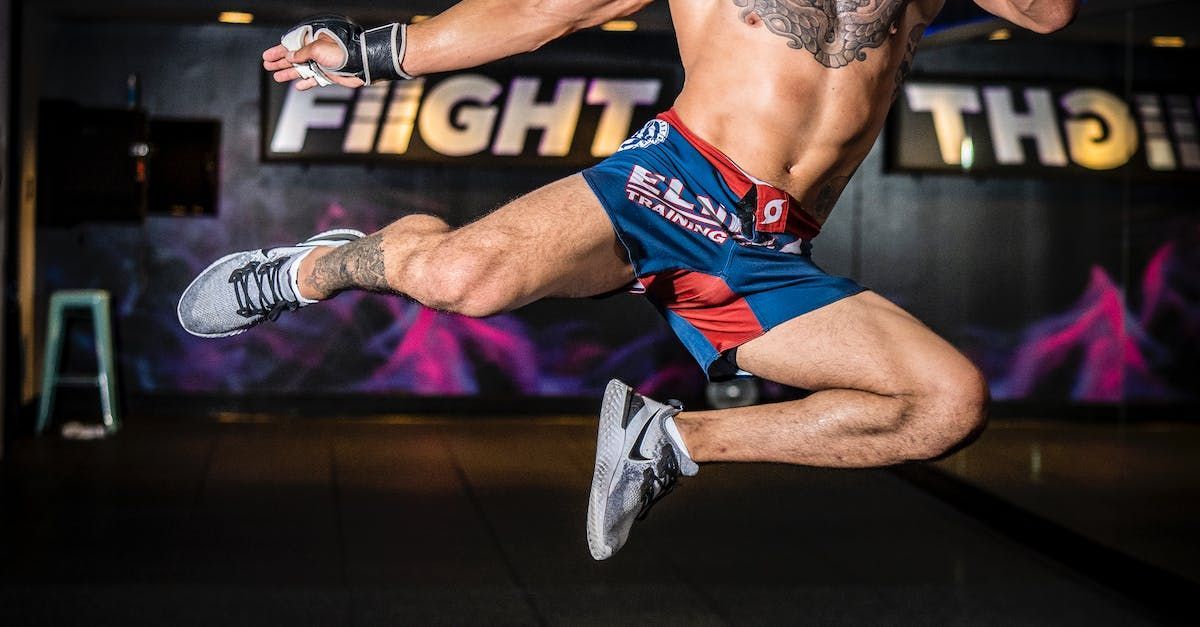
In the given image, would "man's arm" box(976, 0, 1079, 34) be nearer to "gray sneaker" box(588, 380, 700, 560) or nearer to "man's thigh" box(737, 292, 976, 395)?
"man's thigh" box(737, 292, 976, 395)

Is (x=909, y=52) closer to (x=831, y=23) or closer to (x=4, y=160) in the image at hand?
(x=831, y=23)

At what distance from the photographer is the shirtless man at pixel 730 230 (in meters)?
2.35

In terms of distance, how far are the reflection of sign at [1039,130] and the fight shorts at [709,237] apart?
210 cm

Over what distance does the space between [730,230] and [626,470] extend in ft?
1.69

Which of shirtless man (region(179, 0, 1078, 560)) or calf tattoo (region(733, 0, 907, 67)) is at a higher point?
calf tattoo (region(733, 0, 907, 67))

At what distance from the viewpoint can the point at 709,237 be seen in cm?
240

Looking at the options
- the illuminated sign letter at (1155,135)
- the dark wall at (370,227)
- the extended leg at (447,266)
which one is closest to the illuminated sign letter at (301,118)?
the dark wall at (370,227)

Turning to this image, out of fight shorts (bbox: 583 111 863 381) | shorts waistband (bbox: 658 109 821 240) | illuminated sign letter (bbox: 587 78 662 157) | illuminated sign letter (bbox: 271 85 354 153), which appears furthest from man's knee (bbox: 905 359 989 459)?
illuminated sign letter (bbox: 271 85 354 153)

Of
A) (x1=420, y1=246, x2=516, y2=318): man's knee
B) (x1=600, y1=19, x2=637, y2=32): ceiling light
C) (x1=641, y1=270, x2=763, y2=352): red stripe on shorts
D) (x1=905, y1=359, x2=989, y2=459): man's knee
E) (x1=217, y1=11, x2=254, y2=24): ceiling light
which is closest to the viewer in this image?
(x1=420, y1=246, x2=516, y2=318): man's knee

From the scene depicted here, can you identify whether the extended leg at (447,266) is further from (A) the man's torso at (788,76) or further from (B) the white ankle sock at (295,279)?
(A) the man's torso at (788,76)

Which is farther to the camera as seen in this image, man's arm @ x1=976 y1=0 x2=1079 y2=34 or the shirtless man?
man's arm @ x1=976 y1=0 x2=1079 y2=34

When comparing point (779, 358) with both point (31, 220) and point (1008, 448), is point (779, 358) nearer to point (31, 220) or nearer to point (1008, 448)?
point (1008, 448)

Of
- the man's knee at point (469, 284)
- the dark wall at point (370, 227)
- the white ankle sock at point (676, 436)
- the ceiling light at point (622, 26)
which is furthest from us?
the dark wall at point (370, 227)

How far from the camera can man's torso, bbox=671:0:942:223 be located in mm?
2402
